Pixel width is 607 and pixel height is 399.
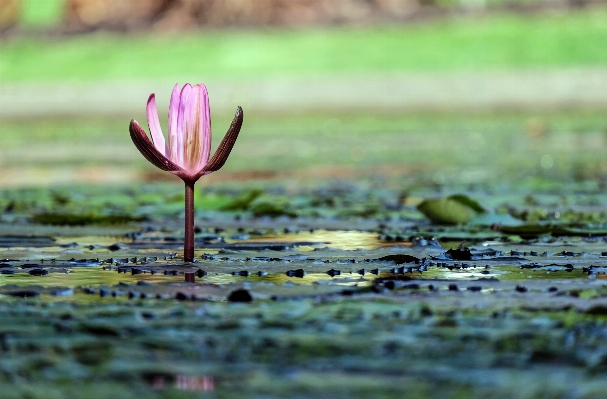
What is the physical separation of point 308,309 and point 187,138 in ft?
1.42

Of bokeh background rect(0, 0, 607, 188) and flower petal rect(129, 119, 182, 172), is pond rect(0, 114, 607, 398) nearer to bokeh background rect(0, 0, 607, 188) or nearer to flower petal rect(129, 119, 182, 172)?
flower petal rect(129, 119, 182, 172)

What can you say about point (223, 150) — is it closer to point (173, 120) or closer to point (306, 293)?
point (173, 120)

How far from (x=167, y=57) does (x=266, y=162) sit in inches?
315

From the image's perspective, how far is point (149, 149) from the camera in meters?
1.78

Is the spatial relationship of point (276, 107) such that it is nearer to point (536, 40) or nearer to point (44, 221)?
point (536, 40)

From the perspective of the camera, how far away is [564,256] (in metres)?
2.00

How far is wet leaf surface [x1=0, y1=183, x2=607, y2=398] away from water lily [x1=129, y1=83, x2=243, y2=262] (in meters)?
0.16

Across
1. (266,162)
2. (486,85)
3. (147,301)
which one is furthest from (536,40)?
(147,301)

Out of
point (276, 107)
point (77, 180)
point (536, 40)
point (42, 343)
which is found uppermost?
point (536, 40)

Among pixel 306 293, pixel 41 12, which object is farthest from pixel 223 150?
pixel 41 12

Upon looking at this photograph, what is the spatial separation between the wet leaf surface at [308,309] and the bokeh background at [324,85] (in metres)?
1.77

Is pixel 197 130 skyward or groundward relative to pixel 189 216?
skyward

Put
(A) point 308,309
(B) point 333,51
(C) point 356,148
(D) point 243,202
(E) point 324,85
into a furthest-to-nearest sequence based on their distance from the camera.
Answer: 1. (B) point 333,51
2. (E) point 324,85
3. (C) point 356,148
4. (D) point 243,202
5. (A) point 308,309

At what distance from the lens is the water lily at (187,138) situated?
1759 millimetres
